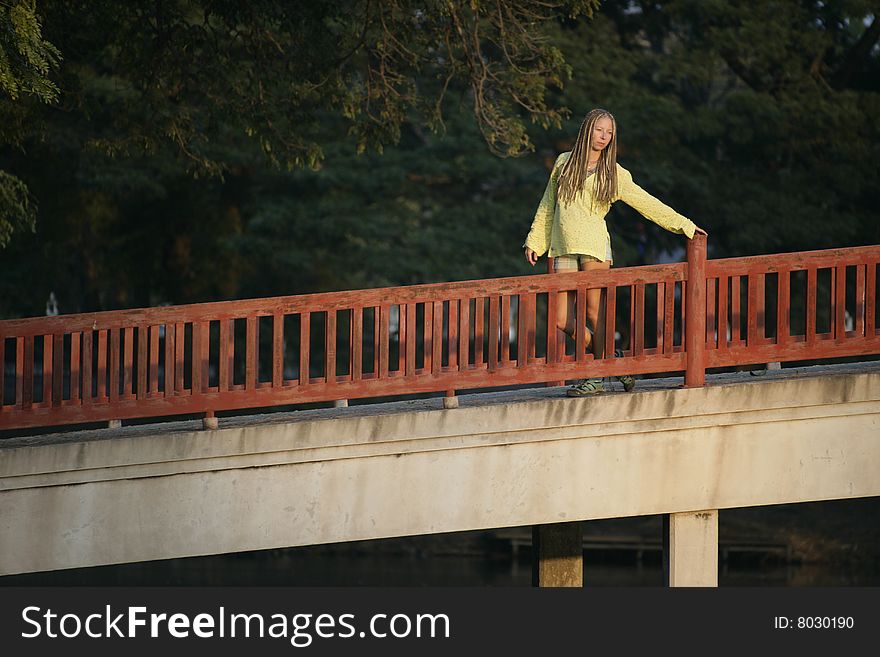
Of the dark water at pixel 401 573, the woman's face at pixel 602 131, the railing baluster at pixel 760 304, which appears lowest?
the railing baluster at pixel 760 304

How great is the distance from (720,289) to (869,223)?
11.7 metres

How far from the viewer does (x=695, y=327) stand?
8.89 m

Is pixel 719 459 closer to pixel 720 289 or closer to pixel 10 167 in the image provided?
pixel 720 289

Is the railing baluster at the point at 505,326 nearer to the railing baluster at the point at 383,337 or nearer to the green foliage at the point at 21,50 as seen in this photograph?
the railing baluster at the point at 383,337

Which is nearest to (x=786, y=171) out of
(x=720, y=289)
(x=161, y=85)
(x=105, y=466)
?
(x=161, y=85)

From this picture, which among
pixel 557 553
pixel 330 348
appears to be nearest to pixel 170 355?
pixel 330 348

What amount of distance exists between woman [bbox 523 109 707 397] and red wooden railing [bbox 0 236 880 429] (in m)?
0.13

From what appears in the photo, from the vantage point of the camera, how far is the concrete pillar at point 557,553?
1043cm

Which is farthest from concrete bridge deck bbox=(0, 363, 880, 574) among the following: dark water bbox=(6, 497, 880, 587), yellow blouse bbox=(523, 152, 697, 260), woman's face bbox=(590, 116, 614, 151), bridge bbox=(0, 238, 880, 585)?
dark water bbox=(6, 497, 880, 587)

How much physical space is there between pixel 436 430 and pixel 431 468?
0.22 metres

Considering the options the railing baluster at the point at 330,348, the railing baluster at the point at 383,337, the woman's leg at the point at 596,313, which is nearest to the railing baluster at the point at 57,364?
the railing baluster at the point at 330,348

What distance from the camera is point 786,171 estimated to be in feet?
68.0

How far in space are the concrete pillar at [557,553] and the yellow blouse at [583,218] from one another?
7.26ft

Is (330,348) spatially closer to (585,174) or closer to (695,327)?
(585,174)
